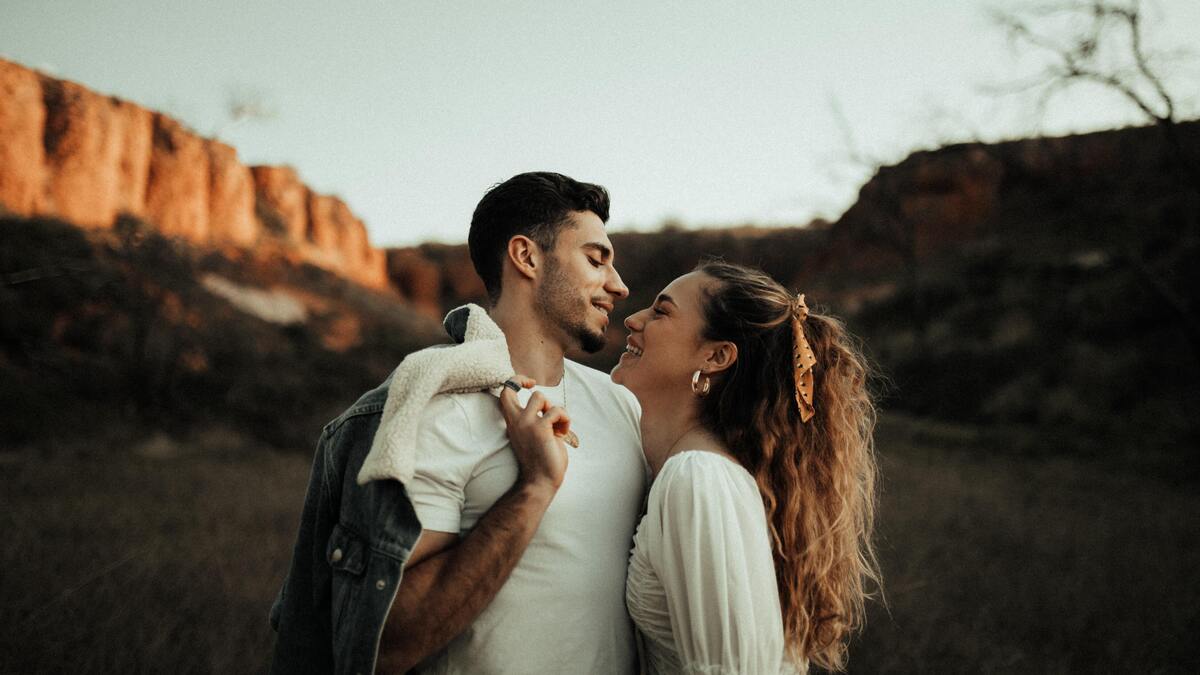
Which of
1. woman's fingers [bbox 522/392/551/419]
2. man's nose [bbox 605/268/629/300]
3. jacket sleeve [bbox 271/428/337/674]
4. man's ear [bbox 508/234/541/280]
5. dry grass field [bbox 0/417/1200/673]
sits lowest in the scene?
dry grass field [bbox 0/417/1200/673]

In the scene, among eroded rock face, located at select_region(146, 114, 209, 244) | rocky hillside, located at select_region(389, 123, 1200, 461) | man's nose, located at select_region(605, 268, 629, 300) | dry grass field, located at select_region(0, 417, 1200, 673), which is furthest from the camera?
eroded rock face, located at select_region(146, 114, 209, 244)

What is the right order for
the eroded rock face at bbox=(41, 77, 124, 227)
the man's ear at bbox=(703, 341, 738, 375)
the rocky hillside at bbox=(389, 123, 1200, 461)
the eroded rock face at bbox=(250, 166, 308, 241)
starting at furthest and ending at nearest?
the eroded rock face at bbox=(250, 166, 308, 241)
the eroded rock face at bbox=(41, 77, 124, 227)
the rocky hillside at bbox=(389, 123, 1200, 461)
the man's ear at bbox=(703, 341, 738, 375)

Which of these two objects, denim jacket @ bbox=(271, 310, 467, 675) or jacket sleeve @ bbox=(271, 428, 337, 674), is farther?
jacket sleeve @ bbox=(271, 428, 337, 674)

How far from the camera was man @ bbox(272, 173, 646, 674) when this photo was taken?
6.56ft

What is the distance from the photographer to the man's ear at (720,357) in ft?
8.61

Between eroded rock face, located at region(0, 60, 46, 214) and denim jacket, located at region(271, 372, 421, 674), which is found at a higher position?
eroded rock face, located at region(0, 60, 46, 214)

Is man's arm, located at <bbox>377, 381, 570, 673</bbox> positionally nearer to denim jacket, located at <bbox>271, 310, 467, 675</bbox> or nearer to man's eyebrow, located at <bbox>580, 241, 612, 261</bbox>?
denim jacket, located at <bbox>271, 310, 467, 675</bbox>

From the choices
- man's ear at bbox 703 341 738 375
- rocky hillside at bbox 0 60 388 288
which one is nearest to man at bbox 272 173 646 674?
man's ear at bbox 703 341 738 375

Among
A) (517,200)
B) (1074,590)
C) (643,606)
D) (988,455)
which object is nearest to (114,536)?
(517,200)

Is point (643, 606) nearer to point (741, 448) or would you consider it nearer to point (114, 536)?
point (741, 448)

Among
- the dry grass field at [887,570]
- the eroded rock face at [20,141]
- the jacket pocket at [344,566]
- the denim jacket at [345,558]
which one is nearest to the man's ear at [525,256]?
the denim jacket at [345,558]

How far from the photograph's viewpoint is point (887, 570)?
652 centimetres

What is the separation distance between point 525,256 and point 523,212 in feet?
0.57

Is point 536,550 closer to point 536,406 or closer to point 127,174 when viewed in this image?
point 536,406
